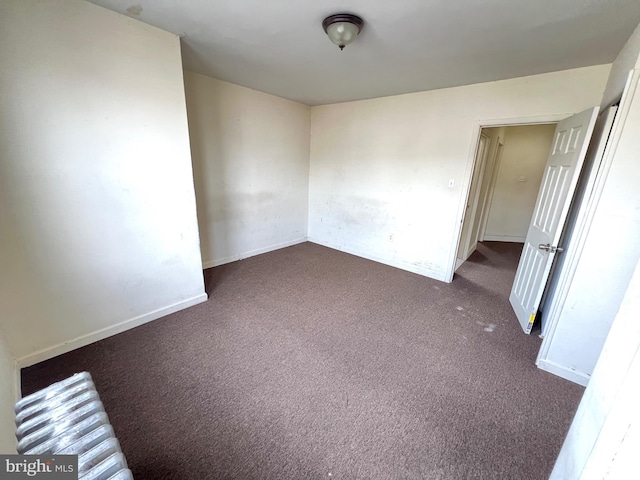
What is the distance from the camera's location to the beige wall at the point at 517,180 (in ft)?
15.5

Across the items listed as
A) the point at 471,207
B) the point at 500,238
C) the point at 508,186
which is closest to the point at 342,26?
the point at 471,207

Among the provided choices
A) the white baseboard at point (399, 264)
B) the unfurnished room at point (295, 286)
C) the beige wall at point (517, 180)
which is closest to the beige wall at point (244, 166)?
the unfurnished room at point (295, 286)

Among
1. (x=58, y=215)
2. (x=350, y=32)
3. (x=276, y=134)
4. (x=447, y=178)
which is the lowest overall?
(x=58, y=215)

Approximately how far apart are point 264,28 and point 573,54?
7.75 ft

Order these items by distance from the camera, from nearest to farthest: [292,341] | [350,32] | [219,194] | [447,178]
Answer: [350,32] → [292,341] → [447,178] → [219,194]

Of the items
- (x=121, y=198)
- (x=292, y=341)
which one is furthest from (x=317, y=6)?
(x=292, y=341)

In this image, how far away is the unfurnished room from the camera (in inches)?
49.1

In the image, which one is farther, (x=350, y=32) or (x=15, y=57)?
(x=350, y=32)

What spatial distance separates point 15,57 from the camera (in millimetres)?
1457

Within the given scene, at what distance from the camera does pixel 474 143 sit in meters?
2.87

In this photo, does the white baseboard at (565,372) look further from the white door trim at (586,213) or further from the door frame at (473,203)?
the door frame at (473,203)

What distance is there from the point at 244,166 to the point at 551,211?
3449 millimetres

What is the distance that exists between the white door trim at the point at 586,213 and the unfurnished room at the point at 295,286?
0.01m

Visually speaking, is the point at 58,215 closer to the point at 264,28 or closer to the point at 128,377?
the point at 128,377
